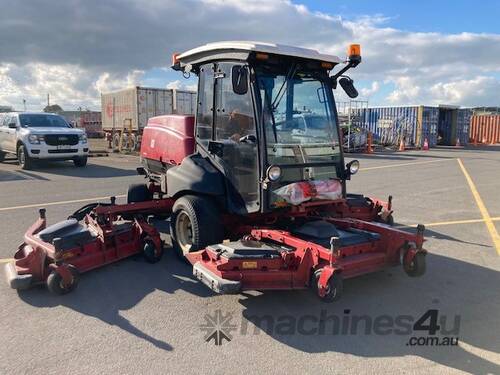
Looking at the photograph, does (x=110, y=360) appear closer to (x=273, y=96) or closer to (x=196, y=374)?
(x=196, y=374)

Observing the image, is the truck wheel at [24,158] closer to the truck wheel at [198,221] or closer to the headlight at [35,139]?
the headlight at [35,139]

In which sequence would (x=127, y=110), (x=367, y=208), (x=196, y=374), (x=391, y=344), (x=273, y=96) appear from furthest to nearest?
1. (x=127, y=110)
2. (x=367, y=208)
3. (x=273, y=96)
4. (x=391, y=344)
5. (x=196, y=374)

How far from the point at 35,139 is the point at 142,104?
917cm

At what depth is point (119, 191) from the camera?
11.2 meters

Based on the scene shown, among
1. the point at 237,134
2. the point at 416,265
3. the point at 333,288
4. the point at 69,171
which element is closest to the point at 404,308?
the point at 416,265

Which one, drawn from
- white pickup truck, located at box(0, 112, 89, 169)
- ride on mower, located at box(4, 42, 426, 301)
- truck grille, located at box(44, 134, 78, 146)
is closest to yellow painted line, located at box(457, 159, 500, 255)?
ride on mower, located at box(4, 42, 426, 301)

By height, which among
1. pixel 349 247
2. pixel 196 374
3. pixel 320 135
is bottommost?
pixel 196 374

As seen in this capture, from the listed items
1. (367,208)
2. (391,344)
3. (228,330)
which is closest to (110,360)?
(228,330)

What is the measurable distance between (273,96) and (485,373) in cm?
319

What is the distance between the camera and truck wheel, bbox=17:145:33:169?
609 inches

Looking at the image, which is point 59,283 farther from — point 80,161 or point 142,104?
point 142,104

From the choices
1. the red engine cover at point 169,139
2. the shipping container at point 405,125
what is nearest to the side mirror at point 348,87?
the red engine cover at point 169,139

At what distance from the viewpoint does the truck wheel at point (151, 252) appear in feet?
18.2

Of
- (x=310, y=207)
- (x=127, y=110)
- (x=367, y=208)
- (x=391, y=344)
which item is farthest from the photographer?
(x=127, y=110)
